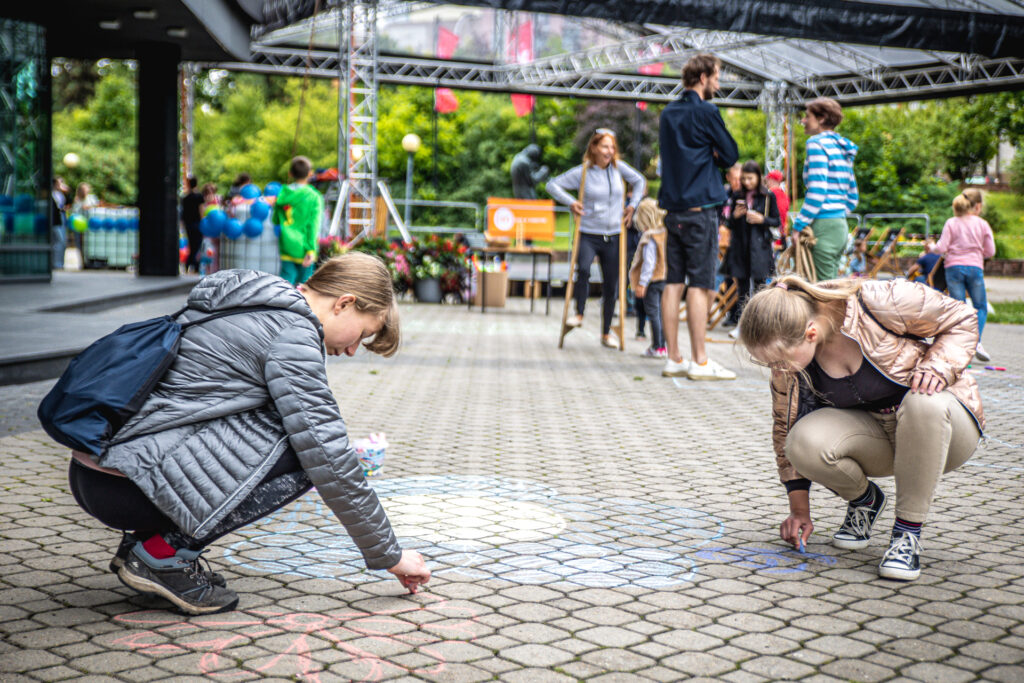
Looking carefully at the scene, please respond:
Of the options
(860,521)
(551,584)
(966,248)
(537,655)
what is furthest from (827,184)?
(537,655)

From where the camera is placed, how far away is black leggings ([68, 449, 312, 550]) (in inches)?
104

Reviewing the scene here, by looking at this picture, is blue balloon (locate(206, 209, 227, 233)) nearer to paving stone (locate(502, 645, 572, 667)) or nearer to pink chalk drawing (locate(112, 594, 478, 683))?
pink chalk drawing (locate(112, 594, 478, 683))

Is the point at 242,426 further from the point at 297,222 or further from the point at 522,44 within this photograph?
the point at 522,44

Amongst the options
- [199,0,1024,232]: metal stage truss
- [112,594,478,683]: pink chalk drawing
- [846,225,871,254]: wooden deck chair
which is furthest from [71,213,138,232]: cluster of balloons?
[112,594,478,683]: pink chalk drawing

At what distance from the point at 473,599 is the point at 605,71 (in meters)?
22.0

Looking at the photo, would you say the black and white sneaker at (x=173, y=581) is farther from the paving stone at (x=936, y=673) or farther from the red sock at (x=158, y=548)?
the paving stone at (x=936, y=673)

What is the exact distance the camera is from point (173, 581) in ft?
8.95

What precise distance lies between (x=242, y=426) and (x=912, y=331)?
80.9 inches

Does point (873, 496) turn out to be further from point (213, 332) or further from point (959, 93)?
point (959, 93)

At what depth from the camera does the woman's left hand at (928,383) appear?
121 inches

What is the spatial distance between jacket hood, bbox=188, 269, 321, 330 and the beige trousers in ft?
5.49

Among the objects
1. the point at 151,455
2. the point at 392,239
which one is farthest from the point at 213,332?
the point at 392,239

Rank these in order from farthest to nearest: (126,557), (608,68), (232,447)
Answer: (608,68) < (126,557) < (232,447)

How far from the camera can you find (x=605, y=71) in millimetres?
23578
